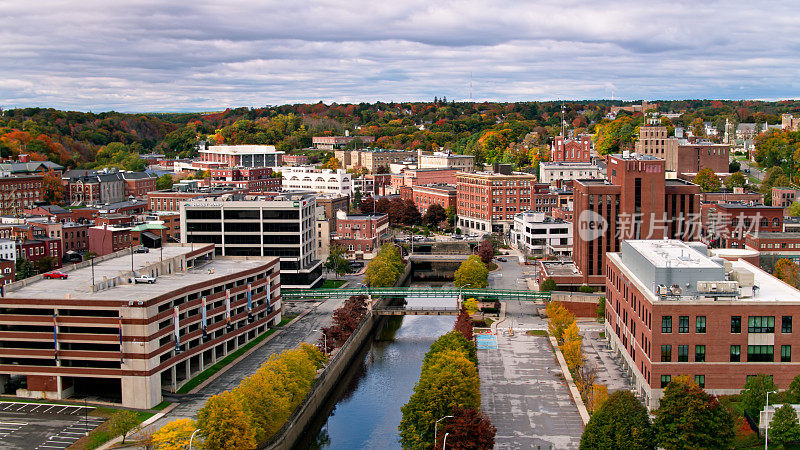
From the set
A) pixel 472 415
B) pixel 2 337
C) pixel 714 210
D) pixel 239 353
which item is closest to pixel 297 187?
pixel 714 210

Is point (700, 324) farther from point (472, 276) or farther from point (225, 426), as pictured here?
point (472, 276)

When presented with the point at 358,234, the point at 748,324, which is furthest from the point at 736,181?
the point at 748,324

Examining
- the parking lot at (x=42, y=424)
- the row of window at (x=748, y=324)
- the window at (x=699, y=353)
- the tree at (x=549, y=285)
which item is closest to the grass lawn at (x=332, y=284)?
the tree at (x=549, y=285)

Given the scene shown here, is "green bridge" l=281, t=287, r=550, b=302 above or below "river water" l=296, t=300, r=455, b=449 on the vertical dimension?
above

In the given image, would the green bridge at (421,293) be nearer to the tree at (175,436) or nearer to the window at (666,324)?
the window at (666,324)

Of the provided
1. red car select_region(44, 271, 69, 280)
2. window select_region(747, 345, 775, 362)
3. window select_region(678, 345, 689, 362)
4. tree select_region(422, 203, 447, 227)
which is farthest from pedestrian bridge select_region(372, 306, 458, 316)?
tree select_region(422, 203, 447, 227)

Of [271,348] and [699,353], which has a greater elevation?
[699,353]

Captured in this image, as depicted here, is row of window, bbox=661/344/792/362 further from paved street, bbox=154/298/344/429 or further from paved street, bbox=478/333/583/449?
paved street, bbox=154/298/344/429
